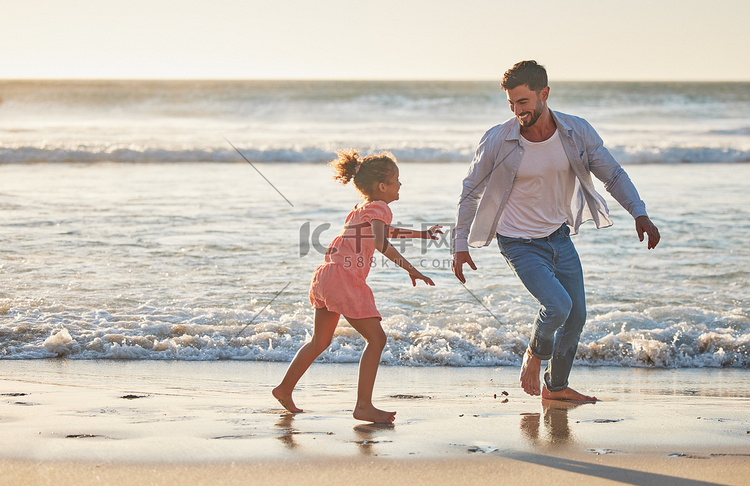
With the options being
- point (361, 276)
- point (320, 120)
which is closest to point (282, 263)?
point (361, 276)

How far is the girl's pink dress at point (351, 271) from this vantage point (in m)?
3.77

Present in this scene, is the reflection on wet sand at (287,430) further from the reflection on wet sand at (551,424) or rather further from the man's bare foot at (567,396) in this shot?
the man's bare foot at (567,396)

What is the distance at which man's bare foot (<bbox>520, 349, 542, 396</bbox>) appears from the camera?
4098 mm

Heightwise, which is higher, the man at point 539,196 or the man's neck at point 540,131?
the man's neck at point 540,131

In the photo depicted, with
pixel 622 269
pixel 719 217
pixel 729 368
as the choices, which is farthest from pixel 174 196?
pixel 729 368

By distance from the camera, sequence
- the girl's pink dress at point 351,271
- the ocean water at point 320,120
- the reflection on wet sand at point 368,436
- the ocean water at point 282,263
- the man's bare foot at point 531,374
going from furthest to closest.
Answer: the ocean water at point 320,120, the ocean water at point 282,263, the man's bare foot at point 531,374, the girl's pink dress at point 351,271, the reflection on wet sand at point 368,436

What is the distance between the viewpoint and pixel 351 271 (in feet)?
12.5

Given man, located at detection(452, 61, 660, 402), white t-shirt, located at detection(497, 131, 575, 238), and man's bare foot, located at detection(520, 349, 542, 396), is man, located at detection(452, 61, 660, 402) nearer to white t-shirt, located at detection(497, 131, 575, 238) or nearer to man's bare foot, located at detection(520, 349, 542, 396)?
white t-shirt, located at detection(497, 131, 575, 238)

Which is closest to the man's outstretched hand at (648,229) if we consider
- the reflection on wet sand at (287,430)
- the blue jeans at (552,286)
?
the blue jeans at (552,286)

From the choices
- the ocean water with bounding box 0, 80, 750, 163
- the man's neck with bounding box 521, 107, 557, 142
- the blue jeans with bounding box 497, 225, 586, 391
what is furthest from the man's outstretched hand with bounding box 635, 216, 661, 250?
the ocean water with bounding box 0, 80, 750, 163

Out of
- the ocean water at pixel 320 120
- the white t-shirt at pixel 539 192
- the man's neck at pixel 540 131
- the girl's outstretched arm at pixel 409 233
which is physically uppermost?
the ocean water at pixel 320 120

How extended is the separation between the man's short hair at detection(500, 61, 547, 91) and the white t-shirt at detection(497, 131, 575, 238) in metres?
0.27

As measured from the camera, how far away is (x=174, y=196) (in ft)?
40.2

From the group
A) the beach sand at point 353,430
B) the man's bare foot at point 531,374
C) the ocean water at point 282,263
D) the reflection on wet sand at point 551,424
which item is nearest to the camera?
the beach sand at point 353,430
